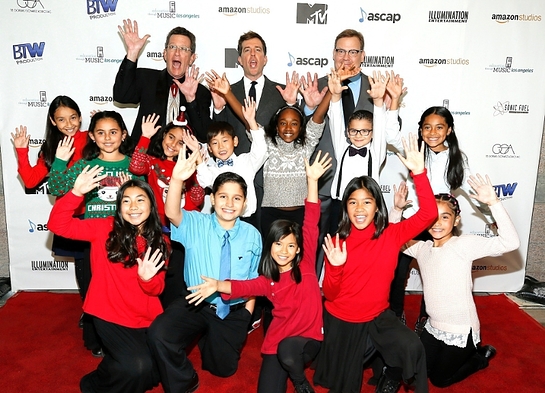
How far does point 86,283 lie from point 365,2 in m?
3.27

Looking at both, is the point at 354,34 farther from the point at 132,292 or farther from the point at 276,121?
the point at 132,292

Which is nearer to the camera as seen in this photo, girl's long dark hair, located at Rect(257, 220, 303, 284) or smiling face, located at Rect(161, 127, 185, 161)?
girl's long dark hair, located at Rect(257, 220, 303, 284)

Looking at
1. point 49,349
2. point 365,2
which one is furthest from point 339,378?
point 365,2

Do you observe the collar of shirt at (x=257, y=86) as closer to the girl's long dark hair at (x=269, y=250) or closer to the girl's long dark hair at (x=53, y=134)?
the girl's long dark hair at (x=53, y=134)

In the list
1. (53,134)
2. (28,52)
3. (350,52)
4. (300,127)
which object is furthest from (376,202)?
(28,52)

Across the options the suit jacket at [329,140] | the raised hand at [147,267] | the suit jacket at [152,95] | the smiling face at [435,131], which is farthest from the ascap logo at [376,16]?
the raised hand at [147,267]

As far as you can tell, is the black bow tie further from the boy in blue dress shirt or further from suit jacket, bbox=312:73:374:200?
the boy in blue dress shirt

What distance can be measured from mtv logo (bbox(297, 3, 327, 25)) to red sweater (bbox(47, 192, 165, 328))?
2.55m

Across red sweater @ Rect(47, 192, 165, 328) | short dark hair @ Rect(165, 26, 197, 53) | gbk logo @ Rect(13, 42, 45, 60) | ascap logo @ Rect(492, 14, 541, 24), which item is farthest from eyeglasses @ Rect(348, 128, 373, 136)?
gbk logo @ Rect(13, 42, 45, 60)

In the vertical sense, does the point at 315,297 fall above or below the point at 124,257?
below

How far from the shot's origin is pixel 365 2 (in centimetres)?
437

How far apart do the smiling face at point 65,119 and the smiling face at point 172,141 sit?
0.71 m

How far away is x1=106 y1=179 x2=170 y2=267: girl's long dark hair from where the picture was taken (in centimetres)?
288

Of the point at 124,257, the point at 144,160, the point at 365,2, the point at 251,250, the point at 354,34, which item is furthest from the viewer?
the point at 365,2
